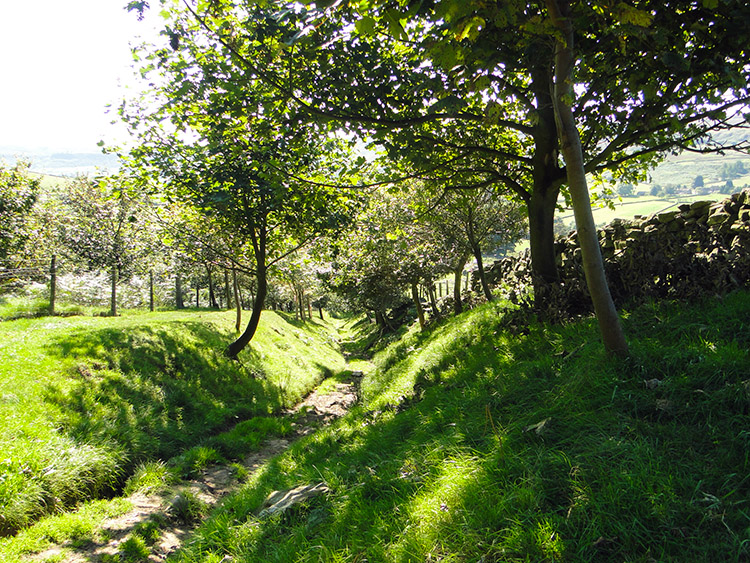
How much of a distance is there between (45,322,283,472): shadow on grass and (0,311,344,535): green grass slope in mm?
28

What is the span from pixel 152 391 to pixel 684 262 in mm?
12233

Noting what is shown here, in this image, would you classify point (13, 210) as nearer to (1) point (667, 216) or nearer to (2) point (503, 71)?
(2) point (503, 71)

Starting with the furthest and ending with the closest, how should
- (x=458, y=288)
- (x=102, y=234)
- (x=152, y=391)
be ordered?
1. (x=102, y=234)
2. (x=458, y=288)
3. (x=152, y=391)

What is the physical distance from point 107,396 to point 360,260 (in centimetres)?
1507

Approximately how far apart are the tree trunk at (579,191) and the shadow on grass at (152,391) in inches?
357

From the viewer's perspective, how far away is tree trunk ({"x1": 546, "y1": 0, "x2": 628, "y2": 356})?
12.7 ft

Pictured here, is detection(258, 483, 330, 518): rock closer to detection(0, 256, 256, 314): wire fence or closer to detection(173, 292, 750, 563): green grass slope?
detection(173, 292, 750, 563): green grass slope

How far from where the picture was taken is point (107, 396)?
8695mm

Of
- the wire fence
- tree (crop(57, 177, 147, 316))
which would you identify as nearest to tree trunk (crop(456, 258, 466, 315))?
the wire fence

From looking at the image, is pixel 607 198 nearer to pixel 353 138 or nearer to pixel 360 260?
pixel 353 138

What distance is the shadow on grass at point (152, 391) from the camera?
783 centimetres

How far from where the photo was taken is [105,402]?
8.49 m

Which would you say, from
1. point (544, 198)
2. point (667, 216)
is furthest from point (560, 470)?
point (667, 216)

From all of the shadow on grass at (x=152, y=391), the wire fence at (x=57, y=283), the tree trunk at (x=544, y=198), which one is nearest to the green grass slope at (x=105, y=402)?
the shadow on grass at (x=152, y=391)
